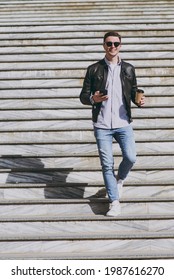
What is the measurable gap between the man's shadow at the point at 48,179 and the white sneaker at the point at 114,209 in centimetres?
19

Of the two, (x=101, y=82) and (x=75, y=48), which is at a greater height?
(x=75, y=48)

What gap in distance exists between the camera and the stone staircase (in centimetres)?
473

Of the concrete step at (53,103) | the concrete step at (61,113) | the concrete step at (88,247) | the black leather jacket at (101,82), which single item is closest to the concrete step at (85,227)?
the concrete step at (88,247)

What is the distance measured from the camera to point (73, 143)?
6.04 meters

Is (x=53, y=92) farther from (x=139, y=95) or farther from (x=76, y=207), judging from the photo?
(x=139, y=95)

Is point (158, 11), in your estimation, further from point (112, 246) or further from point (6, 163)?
point (112, 246)

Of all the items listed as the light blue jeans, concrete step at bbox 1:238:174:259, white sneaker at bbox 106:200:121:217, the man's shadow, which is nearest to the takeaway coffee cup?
the light blue jeans

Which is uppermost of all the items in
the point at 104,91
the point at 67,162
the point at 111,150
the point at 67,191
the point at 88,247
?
the point at 104,91

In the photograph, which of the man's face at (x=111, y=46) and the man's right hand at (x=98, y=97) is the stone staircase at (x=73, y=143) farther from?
the man's face at (x=111, y=46)

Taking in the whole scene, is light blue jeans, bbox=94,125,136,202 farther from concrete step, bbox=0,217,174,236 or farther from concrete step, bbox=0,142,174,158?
concrete step, bbox=0,142,174,158

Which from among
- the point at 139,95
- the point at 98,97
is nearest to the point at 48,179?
the point at 98,97

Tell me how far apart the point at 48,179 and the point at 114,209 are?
3.14 feet
